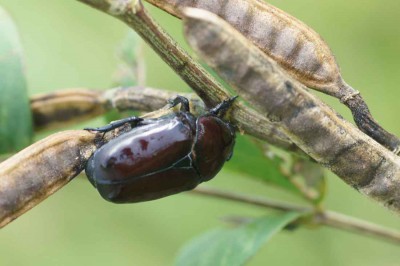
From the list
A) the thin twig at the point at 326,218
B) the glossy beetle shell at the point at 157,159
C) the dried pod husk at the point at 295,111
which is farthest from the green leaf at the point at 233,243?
the dried pod husk at the point at 295,111

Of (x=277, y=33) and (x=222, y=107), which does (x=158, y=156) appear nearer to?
(x=222, y=107)

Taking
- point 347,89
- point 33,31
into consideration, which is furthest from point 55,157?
point 33,31

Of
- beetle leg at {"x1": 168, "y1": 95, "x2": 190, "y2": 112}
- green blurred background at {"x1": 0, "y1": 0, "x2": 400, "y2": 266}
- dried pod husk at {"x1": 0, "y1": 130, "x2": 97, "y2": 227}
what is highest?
beetle leg at {"x1": 168, "y1": 95, "x2": 190, "y2": 112}

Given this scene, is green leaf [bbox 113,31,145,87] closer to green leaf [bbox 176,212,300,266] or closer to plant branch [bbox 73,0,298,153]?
green leaf [bbox 176,212,300,266]

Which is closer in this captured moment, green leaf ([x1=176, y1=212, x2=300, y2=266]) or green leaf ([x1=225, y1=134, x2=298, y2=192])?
green leaf ([x1=176, y1=212, x2=300, y2=266])

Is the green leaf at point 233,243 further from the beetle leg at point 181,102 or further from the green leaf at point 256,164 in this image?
the beetle leg at point 181,102

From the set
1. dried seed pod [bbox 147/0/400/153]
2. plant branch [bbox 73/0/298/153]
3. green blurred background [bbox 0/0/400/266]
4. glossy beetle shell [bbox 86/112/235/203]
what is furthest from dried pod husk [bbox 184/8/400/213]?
green blurred background [bbox 0/0/400/266]

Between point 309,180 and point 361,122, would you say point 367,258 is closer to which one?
point 309,180
